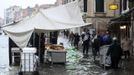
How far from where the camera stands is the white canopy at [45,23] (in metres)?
23.4

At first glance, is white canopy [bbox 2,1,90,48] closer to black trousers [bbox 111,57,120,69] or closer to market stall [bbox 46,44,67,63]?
black trousers [bbox 111,57,120,69]

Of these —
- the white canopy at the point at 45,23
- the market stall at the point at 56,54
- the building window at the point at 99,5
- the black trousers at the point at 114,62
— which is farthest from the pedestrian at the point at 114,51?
Result: the building window at the point at 99,5

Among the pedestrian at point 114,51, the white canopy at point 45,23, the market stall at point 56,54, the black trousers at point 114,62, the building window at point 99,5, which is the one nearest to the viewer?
the white canopy at point 45,23

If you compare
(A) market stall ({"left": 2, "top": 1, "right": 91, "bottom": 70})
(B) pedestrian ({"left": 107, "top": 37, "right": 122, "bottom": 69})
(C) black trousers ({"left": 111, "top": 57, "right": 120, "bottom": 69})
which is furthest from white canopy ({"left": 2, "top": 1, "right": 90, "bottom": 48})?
(C) black trousers ({"left": 111, "top": 57, "right": 120, "bottom": 69})

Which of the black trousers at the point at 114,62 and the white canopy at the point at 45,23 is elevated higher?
the white canopy at the point at 45,23

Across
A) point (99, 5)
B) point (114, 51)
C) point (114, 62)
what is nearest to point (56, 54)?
point (114, 62)

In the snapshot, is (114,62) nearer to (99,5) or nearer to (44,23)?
(44,23)

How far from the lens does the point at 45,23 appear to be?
24.2m

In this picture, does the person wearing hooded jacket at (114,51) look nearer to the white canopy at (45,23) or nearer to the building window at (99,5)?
the white canopy at (45,23)

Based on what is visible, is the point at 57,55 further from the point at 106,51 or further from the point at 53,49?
the point at 106,51

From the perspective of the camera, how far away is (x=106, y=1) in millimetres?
61094

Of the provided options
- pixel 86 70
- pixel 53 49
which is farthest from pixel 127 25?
pixel 86 70

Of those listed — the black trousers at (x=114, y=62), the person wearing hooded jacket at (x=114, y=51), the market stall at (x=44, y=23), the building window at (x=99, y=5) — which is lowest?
the black trousers at (x=114, y=62)

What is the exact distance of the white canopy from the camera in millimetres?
23359
